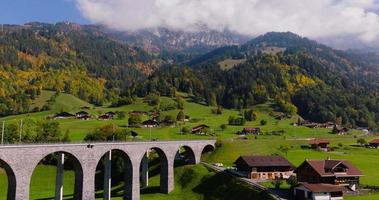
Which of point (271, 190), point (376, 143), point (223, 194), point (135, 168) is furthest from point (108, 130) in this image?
point (376, 143)

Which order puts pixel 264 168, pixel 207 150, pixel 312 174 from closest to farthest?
pixel 312 174 → pixel 264 168 → pixel 207 150

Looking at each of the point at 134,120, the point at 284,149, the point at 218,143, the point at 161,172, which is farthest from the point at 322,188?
the point at 134,120

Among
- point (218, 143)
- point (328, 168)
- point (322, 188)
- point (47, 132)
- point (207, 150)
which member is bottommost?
point (322, 188)

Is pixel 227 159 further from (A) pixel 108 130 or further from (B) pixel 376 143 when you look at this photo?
(B) pixel 376 143

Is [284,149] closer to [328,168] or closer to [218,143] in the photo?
[218,143]

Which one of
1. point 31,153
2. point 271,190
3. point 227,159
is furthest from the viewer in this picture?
point 227,159

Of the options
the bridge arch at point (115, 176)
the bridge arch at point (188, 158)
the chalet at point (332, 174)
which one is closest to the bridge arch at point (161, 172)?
the bridge arch at point (115, 176)

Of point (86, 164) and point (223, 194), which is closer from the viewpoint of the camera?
point (86, 164)
